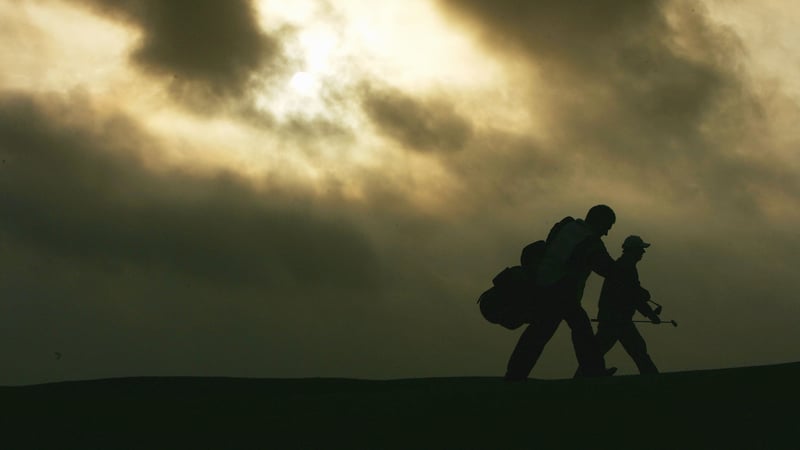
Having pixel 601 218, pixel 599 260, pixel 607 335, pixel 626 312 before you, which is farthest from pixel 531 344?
pixel 626 312

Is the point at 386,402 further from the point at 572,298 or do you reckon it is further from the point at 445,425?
the point at 572,298

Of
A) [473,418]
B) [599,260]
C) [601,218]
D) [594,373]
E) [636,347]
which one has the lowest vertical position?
[473,418]

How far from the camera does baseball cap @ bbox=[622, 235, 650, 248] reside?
14000mm

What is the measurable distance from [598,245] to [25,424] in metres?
5.55

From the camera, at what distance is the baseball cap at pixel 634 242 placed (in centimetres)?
1400

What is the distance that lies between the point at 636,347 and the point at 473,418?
18.0ft

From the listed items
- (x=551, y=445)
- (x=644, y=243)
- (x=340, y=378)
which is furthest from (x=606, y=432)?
(x=340, y=378)

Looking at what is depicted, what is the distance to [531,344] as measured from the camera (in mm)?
11516

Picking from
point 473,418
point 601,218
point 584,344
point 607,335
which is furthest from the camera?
point 607,335

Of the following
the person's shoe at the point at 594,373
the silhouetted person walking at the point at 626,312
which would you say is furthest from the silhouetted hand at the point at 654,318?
the person's shoe at the point at 594,373

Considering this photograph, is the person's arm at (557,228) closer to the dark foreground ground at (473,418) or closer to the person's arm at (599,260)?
the person's arm at (599,260)

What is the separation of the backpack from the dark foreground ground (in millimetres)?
1222

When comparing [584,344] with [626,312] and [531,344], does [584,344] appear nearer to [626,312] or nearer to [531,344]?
[531,344]

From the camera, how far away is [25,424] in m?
10.1
